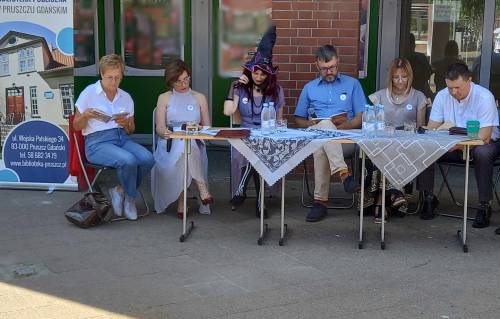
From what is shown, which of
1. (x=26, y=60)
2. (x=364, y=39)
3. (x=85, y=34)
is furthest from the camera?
(x=85, y=34)

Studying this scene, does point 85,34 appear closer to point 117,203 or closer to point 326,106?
point 117,203

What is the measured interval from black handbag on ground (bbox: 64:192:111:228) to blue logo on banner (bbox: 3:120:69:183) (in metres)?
1.21

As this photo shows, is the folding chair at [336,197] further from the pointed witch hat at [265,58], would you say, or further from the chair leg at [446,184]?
the pointed witch hat at [265,58]

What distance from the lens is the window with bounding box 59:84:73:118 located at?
6.72m

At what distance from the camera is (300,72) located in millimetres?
7223

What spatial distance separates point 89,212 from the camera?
5.59 meters

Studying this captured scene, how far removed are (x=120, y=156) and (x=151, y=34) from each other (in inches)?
141

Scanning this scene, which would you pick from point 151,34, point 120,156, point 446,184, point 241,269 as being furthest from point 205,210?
point 151,34

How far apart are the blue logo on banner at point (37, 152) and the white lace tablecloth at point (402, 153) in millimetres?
3115

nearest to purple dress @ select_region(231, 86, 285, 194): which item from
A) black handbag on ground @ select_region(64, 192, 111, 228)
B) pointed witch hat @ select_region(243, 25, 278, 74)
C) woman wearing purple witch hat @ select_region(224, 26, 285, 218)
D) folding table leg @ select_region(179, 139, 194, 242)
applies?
woman wearing purple witch hat @ select_region(224, 26, 285, 218)

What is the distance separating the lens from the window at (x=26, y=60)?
669 centimetres

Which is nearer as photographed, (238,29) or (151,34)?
(238,29)

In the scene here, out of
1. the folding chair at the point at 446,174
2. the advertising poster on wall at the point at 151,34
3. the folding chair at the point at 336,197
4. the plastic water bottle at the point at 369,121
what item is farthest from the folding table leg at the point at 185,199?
the advertising poster on wall at the point at 151,34

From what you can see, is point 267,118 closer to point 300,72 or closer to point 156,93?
point 300,72
